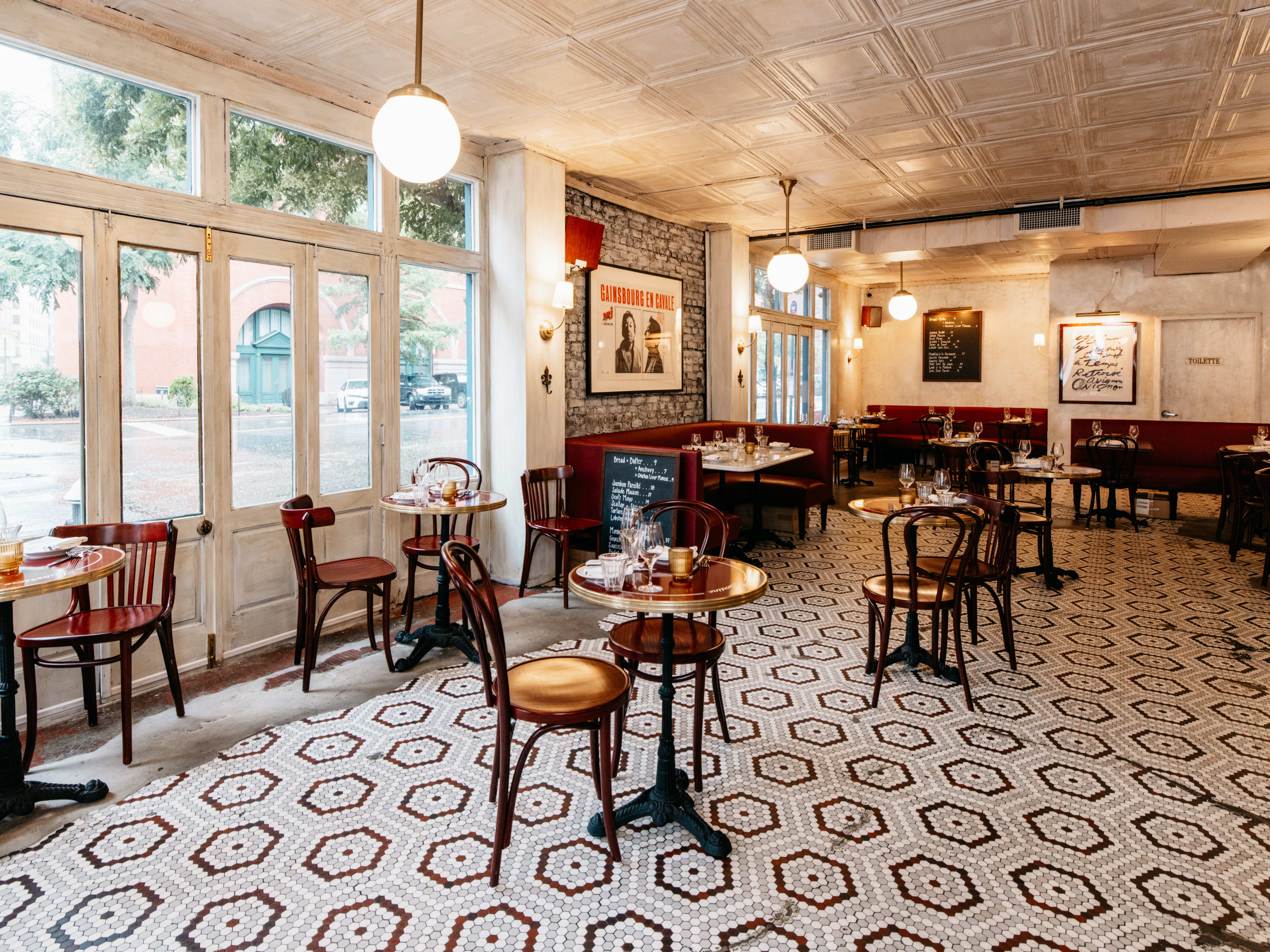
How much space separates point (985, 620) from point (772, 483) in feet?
9.06

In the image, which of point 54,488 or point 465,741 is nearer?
point 465,741

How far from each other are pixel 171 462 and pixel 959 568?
12.7 ft

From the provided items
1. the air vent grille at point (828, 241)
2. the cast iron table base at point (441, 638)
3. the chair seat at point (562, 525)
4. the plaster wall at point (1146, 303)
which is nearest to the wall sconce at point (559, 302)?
the chair seat at point (562, 525)

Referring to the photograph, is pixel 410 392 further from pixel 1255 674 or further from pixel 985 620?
pixel 1255 674

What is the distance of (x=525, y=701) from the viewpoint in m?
2.39

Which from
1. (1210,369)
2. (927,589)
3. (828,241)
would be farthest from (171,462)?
(1210,369)

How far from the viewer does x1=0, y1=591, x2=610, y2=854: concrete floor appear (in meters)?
2.80

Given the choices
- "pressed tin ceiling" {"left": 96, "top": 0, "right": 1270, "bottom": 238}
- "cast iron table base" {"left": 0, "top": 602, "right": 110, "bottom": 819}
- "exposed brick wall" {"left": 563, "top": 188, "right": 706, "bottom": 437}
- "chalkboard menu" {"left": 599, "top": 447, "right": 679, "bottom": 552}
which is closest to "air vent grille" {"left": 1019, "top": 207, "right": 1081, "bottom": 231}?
"pressed tin ceiling" {"left": 96, "top": 0, "right": 1270, "bottom": 238}

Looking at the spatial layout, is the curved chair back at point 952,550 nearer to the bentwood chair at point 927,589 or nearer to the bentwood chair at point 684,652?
the bentwood chair at point 927,589

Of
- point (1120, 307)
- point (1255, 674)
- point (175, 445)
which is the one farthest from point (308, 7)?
point (1120, 307)

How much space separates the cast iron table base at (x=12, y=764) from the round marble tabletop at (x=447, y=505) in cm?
177

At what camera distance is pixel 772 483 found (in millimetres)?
7406

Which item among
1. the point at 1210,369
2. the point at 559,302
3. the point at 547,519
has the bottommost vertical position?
the point at 547,519

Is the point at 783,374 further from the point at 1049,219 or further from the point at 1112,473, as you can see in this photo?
the point at 1112,473
